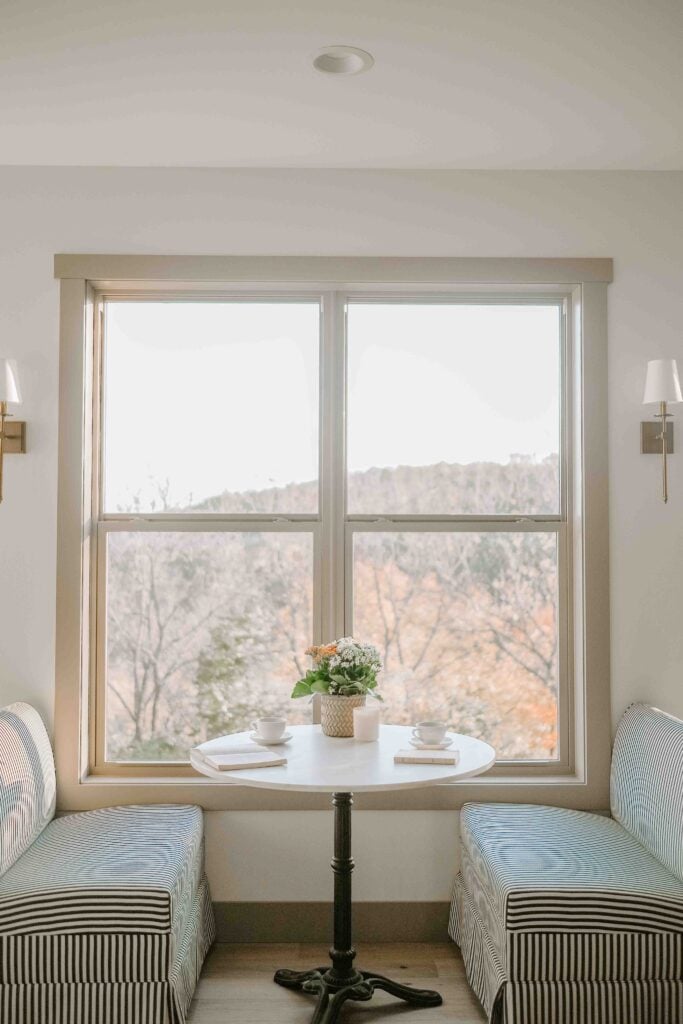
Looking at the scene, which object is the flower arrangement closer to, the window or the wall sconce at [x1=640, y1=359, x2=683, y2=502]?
the window

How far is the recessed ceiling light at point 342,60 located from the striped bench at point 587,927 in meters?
2.15

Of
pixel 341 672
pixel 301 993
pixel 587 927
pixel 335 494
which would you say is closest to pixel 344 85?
pixel 335 494

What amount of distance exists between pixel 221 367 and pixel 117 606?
3.18 ft

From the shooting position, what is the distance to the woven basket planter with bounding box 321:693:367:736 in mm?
2809

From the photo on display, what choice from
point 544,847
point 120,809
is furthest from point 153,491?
point 544,847

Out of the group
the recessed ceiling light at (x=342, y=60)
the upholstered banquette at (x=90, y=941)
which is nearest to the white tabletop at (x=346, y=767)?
the upholstered banquette at (x=90, y=941)

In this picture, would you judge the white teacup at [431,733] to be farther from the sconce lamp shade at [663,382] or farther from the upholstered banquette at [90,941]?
the sconce lamp shade at [663,382]

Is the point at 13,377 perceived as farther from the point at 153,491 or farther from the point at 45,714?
the point at 45,714

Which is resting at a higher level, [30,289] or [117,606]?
[30,289]

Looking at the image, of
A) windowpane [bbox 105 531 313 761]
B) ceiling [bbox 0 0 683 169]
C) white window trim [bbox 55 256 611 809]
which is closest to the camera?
ceiling [bbox 0 0 683 169]

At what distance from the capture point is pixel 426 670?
10.7ft

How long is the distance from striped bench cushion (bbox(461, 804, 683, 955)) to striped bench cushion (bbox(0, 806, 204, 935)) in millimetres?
887

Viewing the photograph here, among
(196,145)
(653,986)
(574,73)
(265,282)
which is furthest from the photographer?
(265,282)

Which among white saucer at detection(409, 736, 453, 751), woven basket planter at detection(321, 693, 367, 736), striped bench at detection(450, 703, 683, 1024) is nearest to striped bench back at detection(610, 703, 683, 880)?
striped bench at detection(450, 703, 683, 1024)
